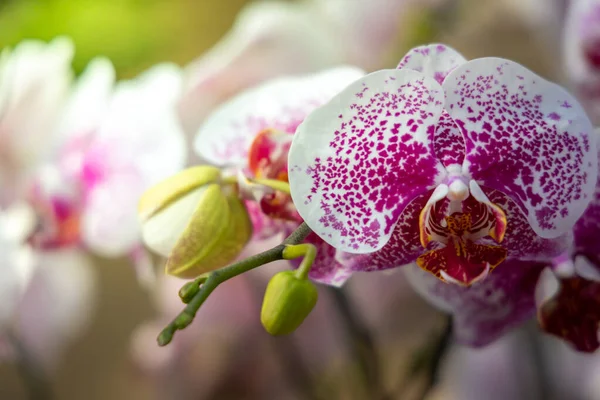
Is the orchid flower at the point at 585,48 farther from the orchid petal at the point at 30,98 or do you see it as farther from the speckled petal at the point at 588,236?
the orchid petal at the point at 30,98

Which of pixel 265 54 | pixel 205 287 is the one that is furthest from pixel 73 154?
pixel 205 287

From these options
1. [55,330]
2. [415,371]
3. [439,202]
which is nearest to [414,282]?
[439,202]

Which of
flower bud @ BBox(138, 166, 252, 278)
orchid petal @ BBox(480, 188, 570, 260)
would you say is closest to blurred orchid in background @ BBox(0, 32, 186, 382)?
flower bud @ BBox(138, 166, 252, 278)

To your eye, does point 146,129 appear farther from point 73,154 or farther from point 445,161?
point 445,161

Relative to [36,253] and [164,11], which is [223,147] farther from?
[164,11]

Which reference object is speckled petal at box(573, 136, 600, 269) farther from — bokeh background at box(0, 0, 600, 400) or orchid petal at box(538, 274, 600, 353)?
bokeh background at box(0, 0, 600, 400)
